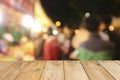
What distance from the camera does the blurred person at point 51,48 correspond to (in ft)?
8.56

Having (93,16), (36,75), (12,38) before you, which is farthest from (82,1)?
(36,75)

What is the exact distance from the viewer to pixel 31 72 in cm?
121

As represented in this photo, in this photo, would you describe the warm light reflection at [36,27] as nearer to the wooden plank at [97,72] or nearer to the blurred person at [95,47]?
the blurred person at [95,47]

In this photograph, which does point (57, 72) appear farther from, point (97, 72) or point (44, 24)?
point (44, 24)

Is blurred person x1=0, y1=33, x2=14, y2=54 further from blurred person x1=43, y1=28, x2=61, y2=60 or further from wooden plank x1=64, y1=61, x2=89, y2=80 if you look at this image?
wooden plank x1=64, y1=61, x2=89, y2=80

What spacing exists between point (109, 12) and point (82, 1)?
31 centimetres

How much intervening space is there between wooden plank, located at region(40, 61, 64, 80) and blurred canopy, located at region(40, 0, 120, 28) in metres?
1.20

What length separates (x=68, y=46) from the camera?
262 cm

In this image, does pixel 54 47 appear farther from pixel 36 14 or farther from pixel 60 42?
pixel 36 14

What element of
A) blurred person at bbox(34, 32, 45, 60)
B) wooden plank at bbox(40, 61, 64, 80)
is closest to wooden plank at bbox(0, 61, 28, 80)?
wooden plank at bbox(40, 61, 64, 80)

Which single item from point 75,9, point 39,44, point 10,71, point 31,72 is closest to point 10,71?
point 10,71

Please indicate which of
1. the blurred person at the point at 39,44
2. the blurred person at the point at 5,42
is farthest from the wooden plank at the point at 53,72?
the blurred person at the point at 5,42

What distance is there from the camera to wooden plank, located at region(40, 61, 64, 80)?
109cm

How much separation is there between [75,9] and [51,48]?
494 millimetres
